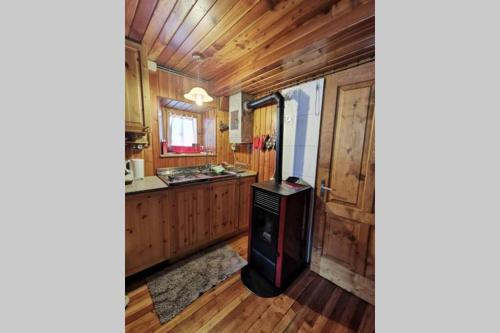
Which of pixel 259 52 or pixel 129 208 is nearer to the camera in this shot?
pixel 129 208

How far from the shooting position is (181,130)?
2.65m

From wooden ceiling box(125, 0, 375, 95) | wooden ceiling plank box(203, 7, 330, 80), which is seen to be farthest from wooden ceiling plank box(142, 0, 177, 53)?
wooden ceiling plank box(203, 7, 330, 80)

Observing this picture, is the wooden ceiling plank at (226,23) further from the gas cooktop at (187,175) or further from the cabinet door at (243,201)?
the cabinet door at (243,201)

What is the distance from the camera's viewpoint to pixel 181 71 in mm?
2248

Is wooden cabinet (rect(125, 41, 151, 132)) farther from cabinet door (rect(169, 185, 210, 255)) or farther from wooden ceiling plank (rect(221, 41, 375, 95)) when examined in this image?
wooden ceiling plank (rect(221, 41, 375, 95))

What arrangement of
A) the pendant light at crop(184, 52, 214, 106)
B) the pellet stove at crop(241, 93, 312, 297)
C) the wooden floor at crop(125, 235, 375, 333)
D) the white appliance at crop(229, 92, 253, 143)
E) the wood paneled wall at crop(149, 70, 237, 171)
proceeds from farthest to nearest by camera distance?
the white appliance at crop(229, 92, 253, 143) < the wood paneled wall at crop(149, 70, 237, 171) < the pendant light at crop(184, 52, 214, 106) < the pellet stove at crop(241, 93, 312, 297) < the wooden floor at crop(125, 235, 375, 333)

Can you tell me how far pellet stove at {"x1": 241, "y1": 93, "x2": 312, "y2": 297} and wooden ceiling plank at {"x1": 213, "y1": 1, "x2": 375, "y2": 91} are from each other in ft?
1.20

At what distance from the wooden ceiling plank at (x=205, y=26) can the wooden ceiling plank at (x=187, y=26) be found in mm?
24

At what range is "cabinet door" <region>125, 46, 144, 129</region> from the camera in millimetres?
1625

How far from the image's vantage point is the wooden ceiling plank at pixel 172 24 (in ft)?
3.96

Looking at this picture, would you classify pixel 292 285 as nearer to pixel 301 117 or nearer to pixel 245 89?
pixel 301 117

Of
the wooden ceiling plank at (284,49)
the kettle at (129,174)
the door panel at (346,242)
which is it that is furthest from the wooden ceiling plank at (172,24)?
the door panel at (346,242)

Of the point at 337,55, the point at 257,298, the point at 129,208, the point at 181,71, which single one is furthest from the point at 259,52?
the point at 257,298

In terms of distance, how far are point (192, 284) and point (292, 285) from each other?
0.98m
